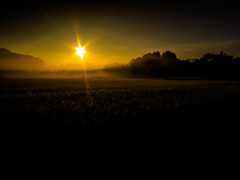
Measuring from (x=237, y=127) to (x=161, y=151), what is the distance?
3.50 metres

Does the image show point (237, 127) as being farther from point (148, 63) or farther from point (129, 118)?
point (148, 63)

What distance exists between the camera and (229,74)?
81.0 meters

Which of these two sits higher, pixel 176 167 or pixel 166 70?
pixel 166 70

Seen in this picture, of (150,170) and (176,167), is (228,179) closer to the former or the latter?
(176,167)

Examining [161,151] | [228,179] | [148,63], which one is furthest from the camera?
[148,63]

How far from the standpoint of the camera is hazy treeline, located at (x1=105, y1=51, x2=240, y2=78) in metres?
86.1

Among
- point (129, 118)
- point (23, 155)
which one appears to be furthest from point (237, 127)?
point (23, 155)

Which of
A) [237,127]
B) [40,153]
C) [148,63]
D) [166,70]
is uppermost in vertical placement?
[148,63]

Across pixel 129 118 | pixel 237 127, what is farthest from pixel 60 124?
pixel 237 127

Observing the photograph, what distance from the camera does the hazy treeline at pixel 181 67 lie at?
86.1 meters

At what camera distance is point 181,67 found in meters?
112

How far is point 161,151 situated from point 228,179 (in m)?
1.22

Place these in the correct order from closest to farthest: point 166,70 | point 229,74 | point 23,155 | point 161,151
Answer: point 23,155
point 161,151
point 229,74
point 166,70

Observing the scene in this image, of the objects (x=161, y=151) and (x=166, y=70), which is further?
(x=166, y=70)
